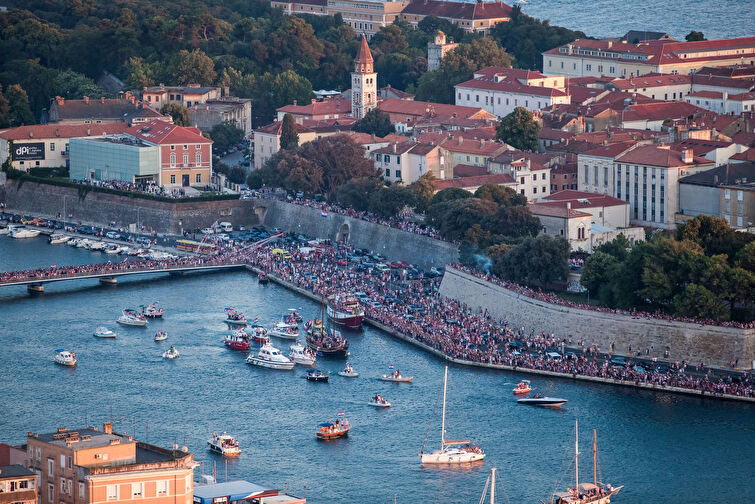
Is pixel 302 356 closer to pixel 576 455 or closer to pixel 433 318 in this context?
pixel 433 318

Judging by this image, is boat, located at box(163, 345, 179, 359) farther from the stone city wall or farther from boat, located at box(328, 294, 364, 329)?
the stone city wall

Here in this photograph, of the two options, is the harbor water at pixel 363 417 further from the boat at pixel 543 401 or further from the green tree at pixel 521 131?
the green tree at pixel 521 131

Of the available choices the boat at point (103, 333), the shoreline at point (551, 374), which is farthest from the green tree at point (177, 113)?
the shoreline at point (551, 374)

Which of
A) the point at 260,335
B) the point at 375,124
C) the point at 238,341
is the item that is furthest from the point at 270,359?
the point at 375,124

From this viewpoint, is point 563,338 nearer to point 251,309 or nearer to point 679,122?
point 251,309

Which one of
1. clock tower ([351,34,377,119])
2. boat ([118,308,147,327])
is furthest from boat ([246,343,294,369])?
clock tower ([351,34,377,119])

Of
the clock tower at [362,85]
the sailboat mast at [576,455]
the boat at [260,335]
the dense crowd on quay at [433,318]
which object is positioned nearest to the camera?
the sailboat mast at [576,455]
